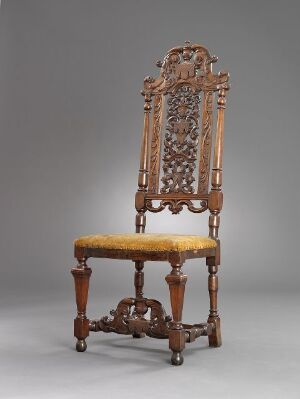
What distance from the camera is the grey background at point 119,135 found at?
6.56m

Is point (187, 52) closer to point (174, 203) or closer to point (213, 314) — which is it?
point (174, 203)

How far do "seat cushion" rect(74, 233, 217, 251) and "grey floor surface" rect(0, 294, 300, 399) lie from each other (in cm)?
54

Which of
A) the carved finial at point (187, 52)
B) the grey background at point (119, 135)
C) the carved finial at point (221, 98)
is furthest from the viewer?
the grey background at point (119, 135)

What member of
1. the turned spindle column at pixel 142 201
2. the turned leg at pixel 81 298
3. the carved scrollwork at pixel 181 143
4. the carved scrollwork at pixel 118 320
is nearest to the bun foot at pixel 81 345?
the turned leg at pixel 81 298

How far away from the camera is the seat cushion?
358 cm

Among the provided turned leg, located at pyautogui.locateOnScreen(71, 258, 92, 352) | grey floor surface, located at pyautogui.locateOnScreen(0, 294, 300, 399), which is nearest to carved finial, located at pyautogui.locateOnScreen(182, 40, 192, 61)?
turned leg, located at pyautogui.locateOnScreen(71, 258, 92, 352)

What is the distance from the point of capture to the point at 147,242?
363cm

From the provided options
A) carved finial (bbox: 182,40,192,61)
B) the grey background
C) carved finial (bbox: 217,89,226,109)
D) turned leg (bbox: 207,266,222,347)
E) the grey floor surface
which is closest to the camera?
the grey floor surface

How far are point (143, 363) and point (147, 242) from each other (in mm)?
569

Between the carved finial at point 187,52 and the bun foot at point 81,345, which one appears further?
→ the carved finial at point 187,52

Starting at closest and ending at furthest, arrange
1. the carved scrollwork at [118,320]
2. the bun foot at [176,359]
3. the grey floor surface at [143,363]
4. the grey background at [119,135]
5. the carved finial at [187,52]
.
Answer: the grey floor surface at [143,363], the bun foot at [176,359], the carved scrollwork at [118,320], the carved finial at [187,52], the grey background at [119,135]

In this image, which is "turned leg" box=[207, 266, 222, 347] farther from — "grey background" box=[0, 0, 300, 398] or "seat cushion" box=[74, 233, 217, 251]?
"grey background" box=[0, 0, 300, 398]

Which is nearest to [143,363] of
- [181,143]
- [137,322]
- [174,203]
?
[137,322]

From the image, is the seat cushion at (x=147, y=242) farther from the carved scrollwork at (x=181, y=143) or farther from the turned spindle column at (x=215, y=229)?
the carved scrollwork at (x=181, y=143)
